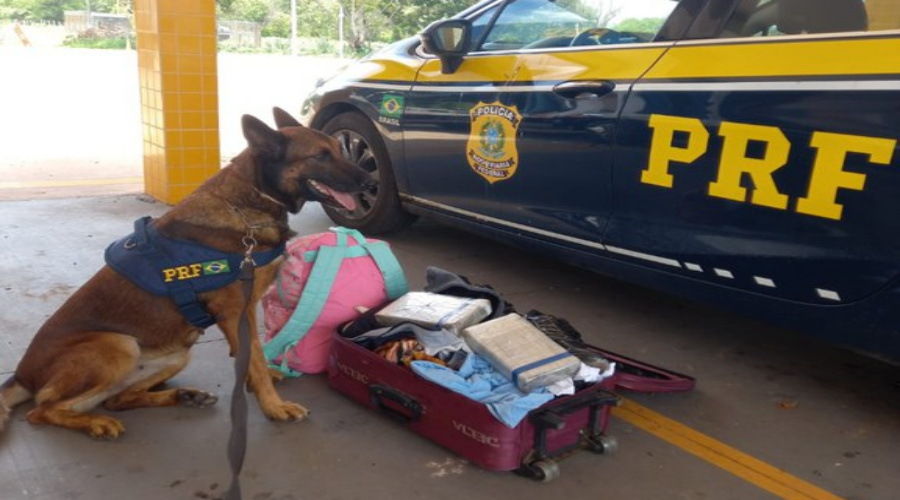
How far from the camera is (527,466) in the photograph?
2.52 metres

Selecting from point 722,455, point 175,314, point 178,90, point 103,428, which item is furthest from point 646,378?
point 178,90

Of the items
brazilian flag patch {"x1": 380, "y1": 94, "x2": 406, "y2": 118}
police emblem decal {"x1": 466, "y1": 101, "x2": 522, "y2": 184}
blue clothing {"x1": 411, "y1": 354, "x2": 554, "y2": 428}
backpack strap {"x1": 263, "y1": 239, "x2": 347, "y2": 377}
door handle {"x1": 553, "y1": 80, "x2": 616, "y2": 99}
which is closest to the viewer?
blue clothing {"x1": 411, "y1": 354, "x2": 554, "y2": 428}

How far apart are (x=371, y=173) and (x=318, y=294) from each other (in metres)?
2.02

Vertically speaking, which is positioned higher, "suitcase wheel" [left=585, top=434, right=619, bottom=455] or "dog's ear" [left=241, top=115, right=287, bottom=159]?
"dog's ear" [left=241, top=115, right=287, bottom=159]

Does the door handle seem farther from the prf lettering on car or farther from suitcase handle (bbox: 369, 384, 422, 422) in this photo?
suitcase handle (bbox: 369, 384, 422, 422)

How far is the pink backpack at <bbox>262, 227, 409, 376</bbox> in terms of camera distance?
3.14 metres

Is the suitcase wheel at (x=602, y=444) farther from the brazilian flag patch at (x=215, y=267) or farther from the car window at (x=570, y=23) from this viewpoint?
the car window at (x=570, y=23)

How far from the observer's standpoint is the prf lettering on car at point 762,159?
8.62 ft

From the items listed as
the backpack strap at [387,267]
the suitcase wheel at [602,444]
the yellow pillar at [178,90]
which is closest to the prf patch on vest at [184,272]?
the backpack strap at [387,267]

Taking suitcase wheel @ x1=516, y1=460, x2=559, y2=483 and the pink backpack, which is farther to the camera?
the pink backpack

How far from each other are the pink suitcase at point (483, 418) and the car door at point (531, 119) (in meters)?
1.03

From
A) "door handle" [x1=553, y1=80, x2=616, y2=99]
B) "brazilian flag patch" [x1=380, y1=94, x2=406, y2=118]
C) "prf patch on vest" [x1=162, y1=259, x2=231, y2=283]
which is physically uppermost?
"door handle" [x1=553, y1=80, x2=616, y2=99]

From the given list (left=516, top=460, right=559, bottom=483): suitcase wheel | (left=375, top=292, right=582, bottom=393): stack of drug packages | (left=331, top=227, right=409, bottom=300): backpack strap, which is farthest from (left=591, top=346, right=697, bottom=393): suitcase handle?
(left=331, top=227, right=409, bottom=300): backpack strap

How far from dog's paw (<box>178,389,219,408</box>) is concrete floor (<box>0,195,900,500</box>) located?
1.2 inches
